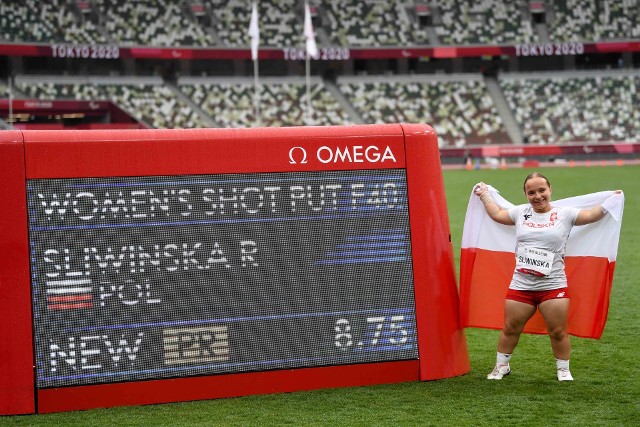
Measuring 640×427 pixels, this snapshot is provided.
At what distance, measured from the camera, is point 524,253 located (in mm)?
6883

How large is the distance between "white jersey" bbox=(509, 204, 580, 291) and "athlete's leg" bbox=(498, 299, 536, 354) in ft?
0.37

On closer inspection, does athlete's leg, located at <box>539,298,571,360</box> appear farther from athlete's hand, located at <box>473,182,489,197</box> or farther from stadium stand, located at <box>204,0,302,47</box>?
stadium stand, located at <box>204,0,302,47</box>

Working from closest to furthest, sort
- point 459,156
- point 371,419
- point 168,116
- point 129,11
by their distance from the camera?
point 371,419 < point 459,156 < point 168,116 < point 129,11

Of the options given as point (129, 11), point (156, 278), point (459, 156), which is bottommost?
point (459, 156)

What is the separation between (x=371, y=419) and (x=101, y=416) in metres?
1.56

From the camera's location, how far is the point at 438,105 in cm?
5375

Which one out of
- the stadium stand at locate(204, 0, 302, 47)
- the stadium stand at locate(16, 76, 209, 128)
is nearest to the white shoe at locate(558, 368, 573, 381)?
the stadium stand at locate(16, 76, 209, 128)

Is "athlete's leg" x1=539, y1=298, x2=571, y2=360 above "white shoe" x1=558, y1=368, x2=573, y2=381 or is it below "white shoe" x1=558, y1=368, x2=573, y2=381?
above

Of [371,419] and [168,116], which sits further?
[168,116]

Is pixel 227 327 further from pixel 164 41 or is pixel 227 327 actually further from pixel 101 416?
pixel 164 41

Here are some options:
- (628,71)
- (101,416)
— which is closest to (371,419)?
(101,416)

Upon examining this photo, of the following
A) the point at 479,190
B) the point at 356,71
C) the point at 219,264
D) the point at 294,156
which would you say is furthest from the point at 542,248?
the point at 356,71

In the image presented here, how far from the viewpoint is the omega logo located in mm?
6777

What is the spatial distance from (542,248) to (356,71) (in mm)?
50201
